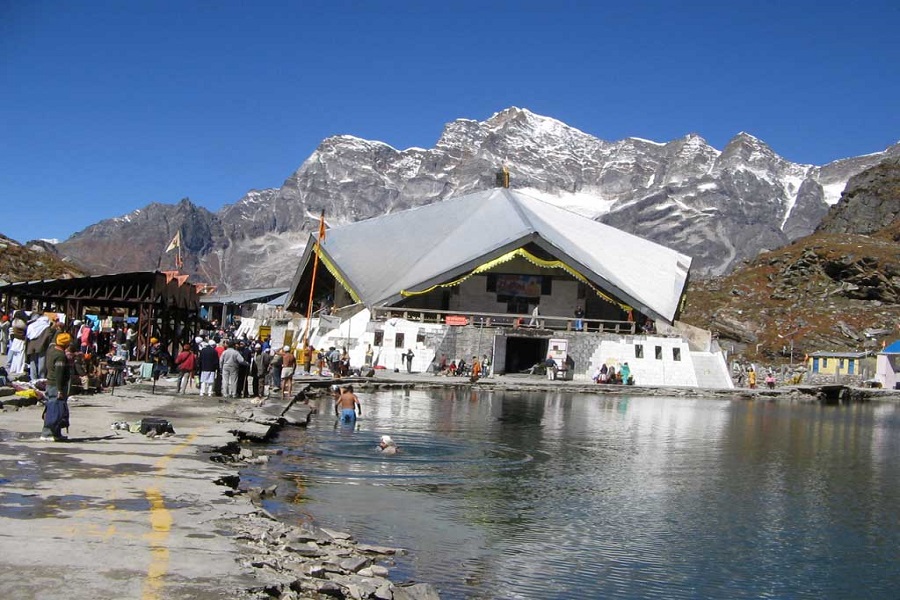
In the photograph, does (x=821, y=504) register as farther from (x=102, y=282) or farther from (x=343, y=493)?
(x=102, y=282)

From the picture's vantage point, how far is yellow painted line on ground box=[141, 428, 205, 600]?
6.60 meters

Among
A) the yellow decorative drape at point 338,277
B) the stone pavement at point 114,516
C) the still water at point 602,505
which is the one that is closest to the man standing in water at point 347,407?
the still water at point 602,505

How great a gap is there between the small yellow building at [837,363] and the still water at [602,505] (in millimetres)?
41152

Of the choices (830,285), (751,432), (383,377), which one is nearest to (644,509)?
(751,432)

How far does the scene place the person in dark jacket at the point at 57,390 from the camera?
12805 millimetres

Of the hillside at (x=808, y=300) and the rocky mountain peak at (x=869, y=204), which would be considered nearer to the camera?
the hillside at (x=808, y=300)

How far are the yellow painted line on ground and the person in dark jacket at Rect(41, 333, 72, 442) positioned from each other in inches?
79.7

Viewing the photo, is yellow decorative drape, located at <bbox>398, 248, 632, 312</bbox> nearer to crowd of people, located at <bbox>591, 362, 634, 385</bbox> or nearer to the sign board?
crowd of people, located at <bbox>591, 362, 634, 385</bbox>

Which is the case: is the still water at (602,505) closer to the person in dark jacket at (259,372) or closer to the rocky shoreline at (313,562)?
the rocky shoreline at (313,562)

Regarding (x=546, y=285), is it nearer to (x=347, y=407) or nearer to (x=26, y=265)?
(x=26, y=265)

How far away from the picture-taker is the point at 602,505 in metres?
13.6

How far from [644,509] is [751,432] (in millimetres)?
13520

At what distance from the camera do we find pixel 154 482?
1067 centimetres

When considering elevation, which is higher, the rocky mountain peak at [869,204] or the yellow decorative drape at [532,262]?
the rocky mountain peak at [869,204]
